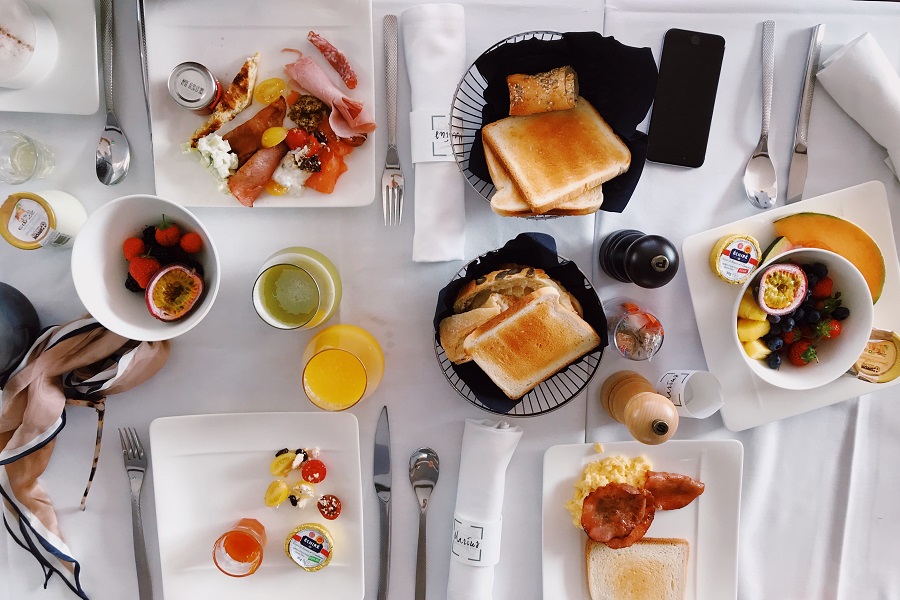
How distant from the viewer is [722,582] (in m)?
1.13

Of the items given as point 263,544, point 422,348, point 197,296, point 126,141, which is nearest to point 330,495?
point 263,544

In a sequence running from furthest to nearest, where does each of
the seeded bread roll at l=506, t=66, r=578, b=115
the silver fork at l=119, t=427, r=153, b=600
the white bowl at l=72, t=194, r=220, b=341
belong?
the silver fork at l=119, t=427, r=153, b=600, the seeded bread roll at l=506, t=66, r=578, b=115, the white bowl at l=72, t=194, r=220, b=341

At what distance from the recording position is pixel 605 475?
1.08 m

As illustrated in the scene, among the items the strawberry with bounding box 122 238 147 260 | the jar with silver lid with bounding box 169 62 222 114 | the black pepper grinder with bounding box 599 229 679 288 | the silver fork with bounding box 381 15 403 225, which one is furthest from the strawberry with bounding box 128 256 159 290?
the black pepper grinder with bounding box 599 229 679 288

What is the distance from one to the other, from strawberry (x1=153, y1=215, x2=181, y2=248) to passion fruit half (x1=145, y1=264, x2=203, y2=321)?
0.04 m

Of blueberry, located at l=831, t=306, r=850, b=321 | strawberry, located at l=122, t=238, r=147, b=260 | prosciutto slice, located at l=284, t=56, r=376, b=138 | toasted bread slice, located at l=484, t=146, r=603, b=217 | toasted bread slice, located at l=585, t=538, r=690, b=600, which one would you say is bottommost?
toasted bread slice, located at l=585, t=538, r=690, b=600

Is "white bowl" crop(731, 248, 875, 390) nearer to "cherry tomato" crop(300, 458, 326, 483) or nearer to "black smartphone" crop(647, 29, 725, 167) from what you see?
"black smartphone" crop(647, 29, 725, 167)

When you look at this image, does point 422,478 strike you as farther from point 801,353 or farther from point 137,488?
point 801,353

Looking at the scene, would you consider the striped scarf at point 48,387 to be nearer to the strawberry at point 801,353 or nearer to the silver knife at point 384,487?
the silver knife at point 384,487

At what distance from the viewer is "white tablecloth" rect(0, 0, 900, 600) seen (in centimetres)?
102

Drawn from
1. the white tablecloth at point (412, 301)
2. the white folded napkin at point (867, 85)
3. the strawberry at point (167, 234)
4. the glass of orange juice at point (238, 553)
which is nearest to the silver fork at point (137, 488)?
the white tablecloth at point (412, 301)

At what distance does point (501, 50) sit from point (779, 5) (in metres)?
0.56

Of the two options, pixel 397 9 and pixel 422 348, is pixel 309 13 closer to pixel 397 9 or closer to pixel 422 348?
pixel 397 9

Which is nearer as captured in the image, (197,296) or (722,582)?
(197,296)
